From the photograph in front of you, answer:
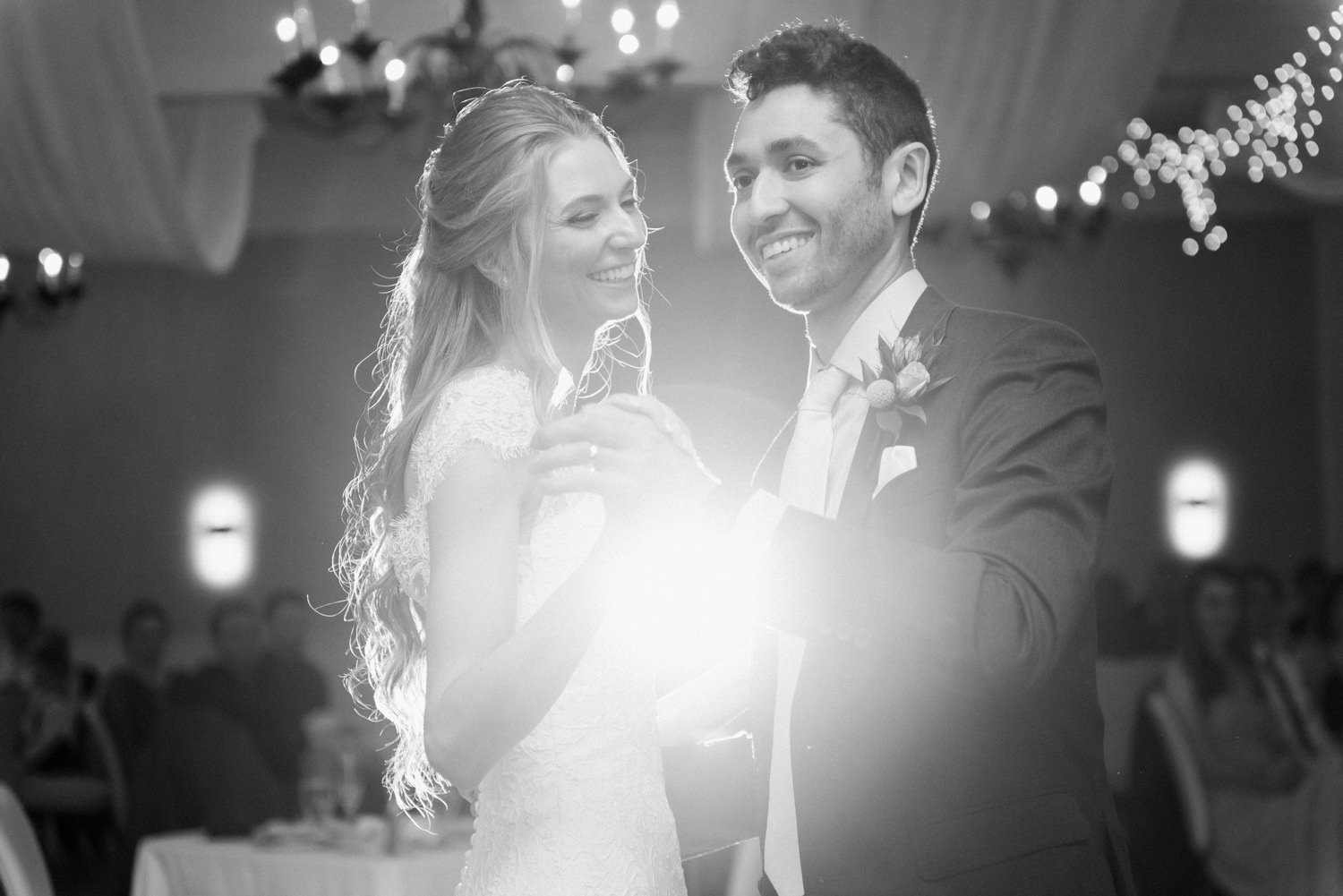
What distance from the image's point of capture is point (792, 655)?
67.9 inches

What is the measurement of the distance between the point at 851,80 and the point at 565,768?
893 mm

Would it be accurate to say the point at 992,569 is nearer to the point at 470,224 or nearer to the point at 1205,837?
the point at 470,224

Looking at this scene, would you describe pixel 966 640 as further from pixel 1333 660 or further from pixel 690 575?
pixel 1333 660

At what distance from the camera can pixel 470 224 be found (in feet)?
6.18

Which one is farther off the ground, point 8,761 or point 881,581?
point 881,581

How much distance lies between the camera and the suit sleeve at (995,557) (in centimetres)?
132

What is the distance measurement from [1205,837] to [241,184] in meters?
5.72

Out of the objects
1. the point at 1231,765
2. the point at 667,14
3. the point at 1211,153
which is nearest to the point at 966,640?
the point at 667,14

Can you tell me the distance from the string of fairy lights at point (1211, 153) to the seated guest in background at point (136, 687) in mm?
4469

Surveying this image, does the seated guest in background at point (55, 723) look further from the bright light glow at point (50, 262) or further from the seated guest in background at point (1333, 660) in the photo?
the seated guest in background at point (1333, 660)

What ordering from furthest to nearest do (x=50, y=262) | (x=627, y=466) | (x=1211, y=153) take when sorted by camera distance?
(x=1211, y=153), (x=50, y=262), (x=627, y=466)

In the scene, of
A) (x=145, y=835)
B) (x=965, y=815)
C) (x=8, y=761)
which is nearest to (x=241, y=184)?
(x=8, y=761)

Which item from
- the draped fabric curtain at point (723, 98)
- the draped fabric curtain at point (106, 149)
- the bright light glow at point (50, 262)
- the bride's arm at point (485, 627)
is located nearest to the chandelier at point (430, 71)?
the draped fabric curtain at point (723, 98)

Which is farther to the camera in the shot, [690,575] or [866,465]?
[866,465]
